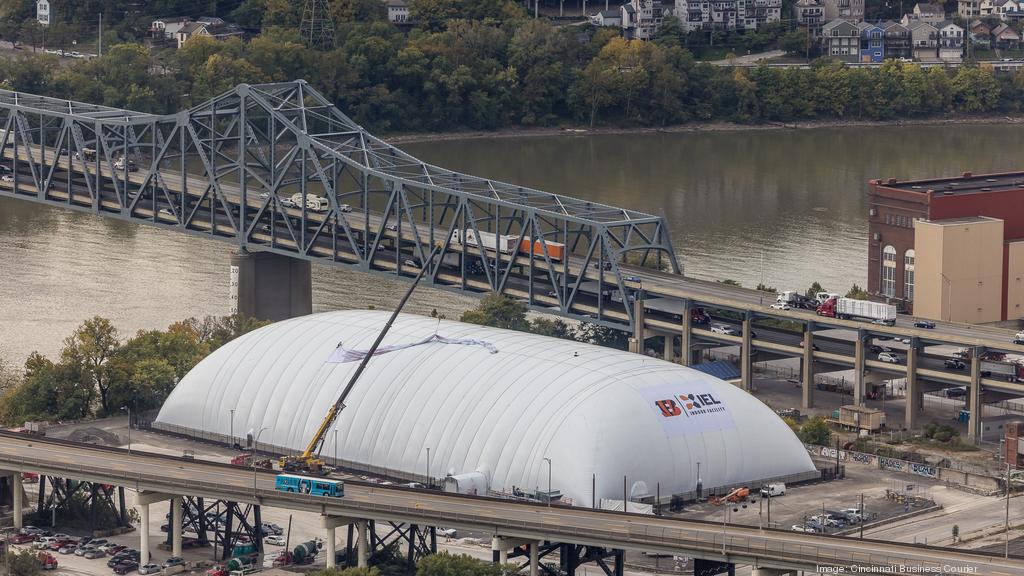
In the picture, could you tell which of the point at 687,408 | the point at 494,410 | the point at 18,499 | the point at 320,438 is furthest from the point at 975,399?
the point at 18,499

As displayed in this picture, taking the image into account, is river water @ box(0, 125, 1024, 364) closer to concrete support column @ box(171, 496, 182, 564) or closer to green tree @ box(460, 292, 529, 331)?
green tree @ box(460, 292, 529, 331)

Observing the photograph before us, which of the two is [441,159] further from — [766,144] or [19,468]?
[19,468]

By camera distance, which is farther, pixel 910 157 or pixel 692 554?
pixel 910 157

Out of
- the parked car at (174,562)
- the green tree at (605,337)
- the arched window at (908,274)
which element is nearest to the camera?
the parked car at (174,562)

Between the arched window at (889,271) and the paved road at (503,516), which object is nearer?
the paved road at (503,516)

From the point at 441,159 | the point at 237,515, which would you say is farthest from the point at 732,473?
the point at 441,159

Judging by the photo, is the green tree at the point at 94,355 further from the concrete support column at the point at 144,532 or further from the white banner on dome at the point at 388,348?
the concrete support column at the point at 144,532

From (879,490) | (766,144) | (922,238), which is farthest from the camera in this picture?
(766,144)

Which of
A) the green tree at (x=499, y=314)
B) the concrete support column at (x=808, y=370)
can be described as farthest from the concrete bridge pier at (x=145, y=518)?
the concrete support column at (x=808, y=370)
